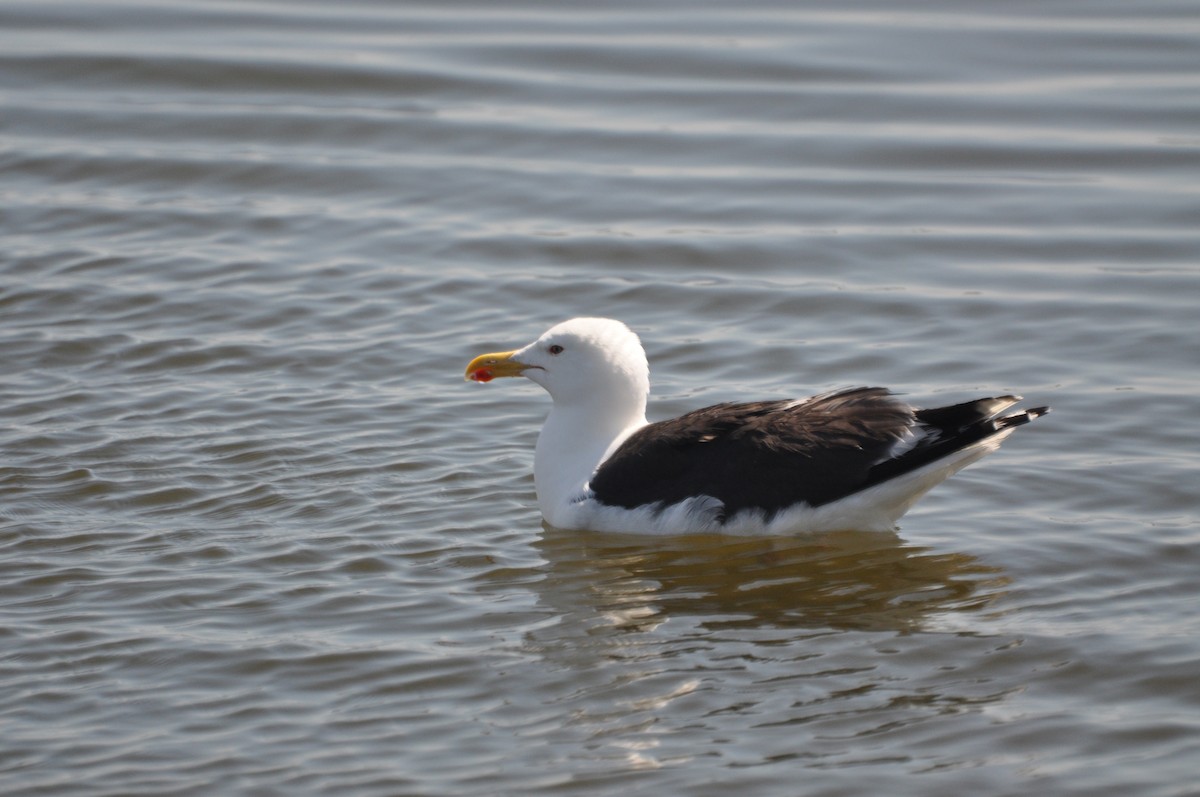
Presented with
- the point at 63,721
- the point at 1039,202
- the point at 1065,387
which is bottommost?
the point at 63,721

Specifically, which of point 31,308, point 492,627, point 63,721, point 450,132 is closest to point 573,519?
point 492,627

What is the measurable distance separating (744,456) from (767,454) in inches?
4.8

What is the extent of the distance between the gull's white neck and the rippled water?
27 centimetres

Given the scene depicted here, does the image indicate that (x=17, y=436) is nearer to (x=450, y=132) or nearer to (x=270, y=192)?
Result: (x=270, y=192)

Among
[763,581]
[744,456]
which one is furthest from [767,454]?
[763,581]

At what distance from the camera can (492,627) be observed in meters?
7.97

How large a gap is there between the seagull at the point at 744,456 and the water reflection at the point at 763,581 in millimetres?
134

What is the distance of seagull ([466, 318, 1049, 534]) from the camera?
28.6 ft

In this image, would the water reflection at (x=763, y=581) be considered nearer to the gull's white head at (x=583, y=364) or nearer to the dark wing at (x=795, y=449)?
the dark wing at (x=795, y=449)

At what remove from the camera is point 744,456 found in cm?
885

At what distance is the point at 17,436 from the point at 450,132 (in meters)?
7.32

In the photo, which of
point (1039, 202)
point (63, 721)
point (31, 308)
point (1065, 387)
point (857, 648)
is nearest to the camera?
point (63, 721)

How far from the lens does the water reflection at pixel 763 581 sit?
26.8 ft

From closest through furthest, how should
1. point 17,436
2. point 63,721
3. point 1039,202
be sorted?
point 63,721 < point 17,436 < point 1039,202
